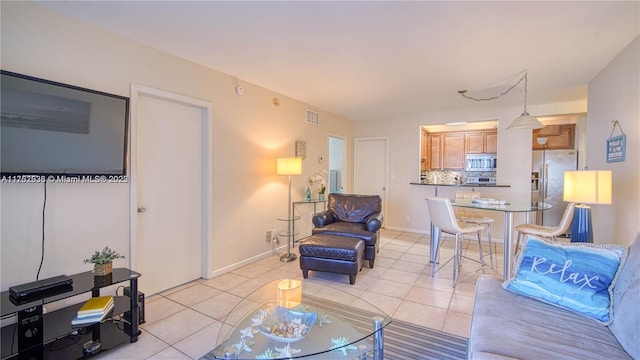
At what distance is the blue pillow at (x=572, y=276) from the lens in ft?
5.18

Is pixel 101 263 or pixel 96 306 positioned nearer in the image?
pixel 96 306

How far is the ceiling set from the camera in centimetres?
209

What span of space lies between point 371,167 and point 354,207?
2.33m

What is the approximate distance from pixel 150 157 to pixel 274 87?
6.34ft

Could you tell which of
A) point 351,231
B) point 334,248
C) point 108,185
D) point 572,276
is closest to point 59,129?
point 108,185

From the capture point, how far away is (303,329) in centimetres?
172

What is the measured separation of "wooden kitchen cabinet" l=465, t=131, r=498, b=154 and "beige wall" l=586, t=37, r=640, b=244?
262 cm

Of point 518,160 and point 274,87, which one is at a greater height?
point 274,87

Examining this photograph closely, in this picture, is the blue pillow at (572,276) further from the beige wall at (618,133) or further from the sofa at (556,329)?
the beige wall at (618,133)

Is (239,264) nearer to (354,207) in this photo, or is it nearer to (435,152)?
(354,207)

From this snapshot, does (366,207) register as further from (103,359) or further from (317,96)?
(103,359)

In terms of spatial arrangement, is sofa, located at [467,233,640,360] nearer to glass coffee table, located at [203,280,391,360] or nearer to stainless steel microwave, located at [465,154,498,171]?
glass coffee table, located at [203,280,391,360]

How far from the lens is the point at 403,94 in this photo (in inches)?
172

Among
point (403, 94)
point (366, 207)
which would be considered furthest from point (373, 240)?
point (403, 94)
